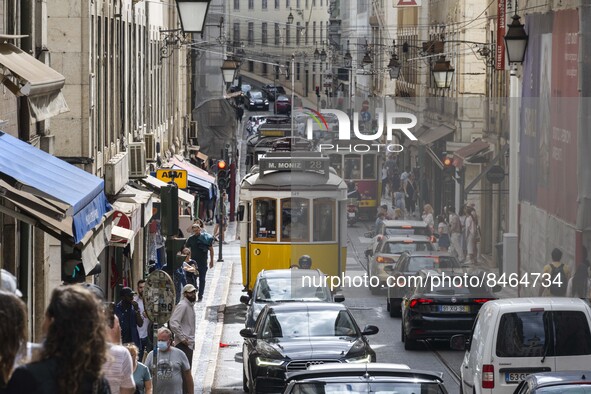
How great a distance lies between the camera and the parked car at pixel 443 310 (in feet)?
77.9

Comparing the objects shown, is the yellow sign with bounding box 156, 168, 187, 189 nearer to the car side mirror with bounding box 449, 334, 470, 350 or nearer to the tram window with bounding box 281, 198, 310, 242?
the tram window with bounding box 281, 198, 310, 242

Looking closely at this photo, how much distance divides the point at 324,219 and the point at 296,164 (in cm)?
145

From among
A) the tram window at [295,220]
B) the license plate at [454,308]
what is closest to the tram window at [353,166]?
the license plate at [454,308]

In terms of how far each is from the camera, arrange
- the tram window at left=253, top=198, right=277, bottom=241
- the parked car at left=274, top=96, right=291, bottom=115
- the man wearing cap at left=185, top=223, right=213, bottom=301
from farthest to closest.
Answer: the parked car at left=274, top=96, right=291, bottom=115
the tram window at left=253, top=198, right=277, bottom=241
the man wearing cap at left=185, top=223, right=213, bottom=301

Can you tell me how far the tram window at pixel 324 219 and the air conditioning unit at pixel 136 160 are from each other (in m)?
3.46

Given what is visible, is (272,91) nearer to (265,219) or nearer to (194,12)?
(265,219)

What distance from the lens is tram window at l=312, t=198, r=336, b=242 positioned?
29406 millimetres

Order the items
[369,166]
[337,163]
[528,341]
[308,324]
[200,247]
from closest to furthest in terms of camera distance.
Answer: [528,341] < [308,324] < [369,166] < [337,163] < [200,247]

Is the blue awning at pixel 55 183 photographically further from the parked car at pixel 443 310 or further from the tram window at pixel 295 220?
the tram window at pixel 295 220

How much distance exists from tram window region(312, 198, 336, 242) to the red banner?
635 cm

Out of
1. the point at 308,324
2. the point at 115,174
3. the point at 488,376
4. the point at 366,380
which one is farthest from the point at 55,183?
the point at 115,174

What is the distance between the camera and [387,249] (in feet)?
97.4

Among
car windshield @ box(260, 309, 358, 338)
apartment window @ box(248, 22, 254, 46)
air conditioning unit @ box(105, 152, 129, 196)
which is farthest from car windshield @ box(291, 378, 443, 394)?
apartment window @ box(248, 22, 254, 46)

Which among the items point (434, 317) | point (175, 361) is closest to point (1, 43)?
point (175, 361)
